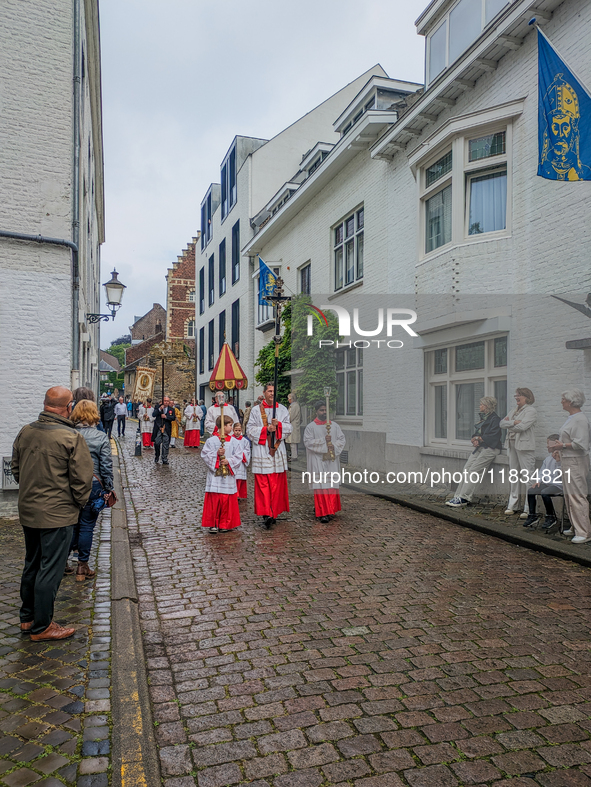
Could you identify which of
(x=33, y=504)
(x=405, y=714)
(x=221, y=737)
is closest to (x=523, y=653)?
A: (x=405, y=714)

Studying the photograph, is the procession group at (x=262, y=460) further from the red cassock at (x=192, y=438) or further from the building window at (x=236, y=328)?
the building window at (x=236, y=328)

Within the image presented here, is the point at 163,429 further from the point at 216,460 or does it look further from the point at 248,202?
the point at 248,202

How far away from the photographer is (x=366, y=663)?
3.83 m

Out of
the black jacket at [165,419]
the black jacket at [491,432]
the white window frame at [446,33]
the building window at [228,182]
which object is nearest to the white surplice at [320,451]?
the black jacket at [491,432]

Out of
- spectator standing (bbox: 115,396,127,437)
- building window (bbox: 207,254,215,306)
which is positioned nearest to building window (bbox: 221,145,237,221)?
building window (bbox: 207,254,215,306)

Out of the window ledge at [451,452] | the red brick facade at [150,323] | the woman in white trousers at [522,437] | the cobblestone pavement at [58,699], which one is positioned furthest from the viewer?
the red brick facade at [150,323]

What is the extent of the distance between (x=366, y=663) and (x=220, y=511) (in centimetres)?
422

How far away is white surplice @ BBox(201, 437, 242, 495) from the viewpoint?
777cm

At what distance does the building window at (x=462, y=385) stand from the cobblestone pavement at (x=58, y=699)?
7366mm

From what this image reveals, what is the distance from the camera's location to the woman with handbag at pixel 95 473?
18.1 feet

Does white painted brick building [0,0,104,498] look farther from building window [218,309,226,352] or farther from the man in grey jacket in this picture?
building window [218,309,226,352]

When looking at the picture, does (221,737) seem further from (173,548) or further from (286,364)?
(286,364)

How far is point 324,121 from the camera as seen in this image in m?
25.1

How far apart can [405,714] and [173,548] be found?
4.18m
